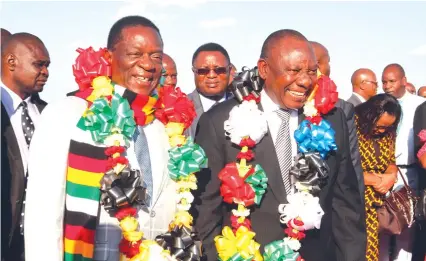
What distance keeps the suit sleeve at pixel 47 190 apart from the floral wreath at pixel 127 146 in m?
0.22

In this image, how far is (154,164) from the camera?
4.23m

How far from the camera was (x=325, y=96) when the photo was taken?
16.1 feet

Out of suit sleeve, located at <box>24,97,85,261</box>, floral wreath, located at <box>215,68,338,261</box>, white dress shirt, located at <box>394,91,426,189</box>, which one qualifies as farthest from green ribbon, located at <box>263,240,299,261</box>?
white dress shirt, located at <box>394,91,426,189</box>

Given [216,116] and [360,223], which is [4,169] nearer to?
[216,116]

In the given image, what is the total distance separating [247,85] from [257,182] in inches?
32.4

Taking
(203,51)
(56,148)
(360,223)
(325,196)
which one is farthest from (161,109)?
(203,51)

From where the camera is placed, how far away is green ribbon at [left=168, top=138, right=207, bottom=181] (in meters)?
4.24

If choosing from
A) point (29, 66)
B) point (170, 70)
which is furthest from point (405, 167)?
point (29, 66)

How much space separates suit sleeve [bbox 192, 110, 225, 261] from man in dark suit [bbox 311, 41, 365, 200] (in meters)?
1.55

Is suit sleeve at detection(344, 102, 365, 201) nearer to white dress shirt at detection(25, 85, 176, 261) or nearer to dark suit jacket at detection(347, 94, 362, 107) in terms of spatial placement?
white dress shirt at detection(25, 85, 176, 261)

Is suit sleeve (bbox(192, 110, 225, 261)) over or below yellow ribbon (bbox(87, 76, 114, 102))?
below

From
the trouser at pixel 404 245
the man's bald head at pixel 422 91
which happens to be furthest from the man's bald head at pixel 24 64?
the man's bald head at pixel 422 91

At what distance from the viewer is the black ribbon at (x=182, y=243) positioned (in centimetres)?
421

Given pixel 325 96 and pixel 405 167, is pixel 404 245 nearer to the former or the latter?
pixel 405 167
